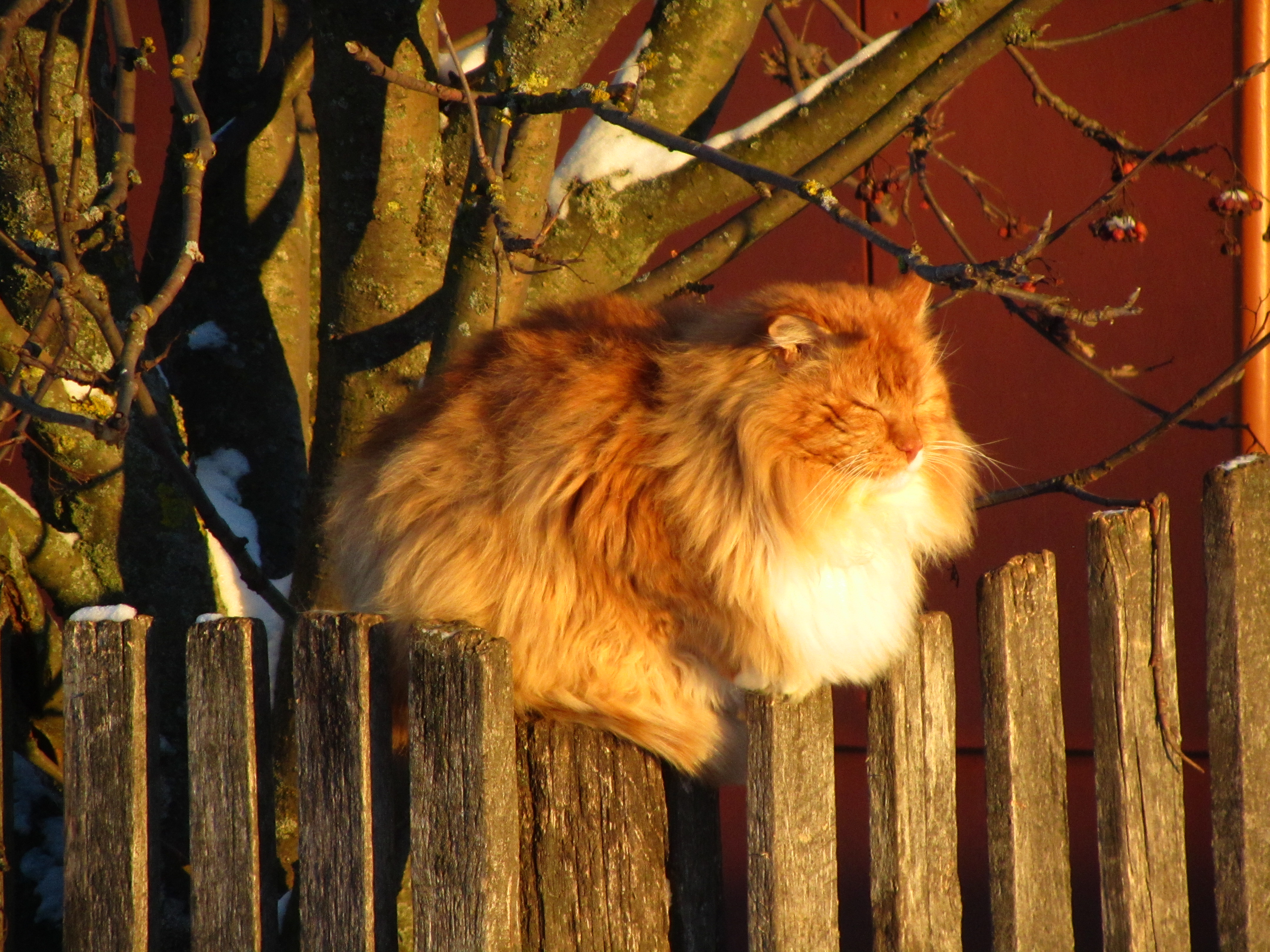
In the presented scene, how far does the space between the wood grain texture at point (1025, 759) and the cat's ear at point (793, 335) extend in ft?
1.45

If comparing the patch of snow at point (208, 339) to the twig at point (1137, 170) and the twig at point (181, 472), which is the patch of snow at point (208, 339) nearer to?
the twig at point (181, 472)

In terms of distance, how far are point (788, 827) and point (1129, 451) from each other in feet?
3.83

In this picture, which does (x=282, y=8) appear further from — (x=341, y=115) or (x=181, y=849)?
(x=181, y=849)

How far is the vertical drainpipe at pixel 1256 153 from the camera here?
12.3 feet

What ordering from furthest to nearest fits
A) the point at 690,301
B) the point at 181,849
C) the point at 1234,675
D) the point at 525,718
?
the point at 181,849, the point at 690,301, the point at 1234,675, the point at 525,718

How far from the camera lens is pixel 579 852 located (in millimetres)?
1716

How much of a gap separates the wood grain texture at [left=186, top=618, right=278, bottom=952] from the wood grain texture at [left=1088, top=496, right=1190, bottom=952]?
4.16ft

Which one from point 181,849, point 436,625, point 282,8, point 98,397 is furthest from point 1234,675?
point 282,8

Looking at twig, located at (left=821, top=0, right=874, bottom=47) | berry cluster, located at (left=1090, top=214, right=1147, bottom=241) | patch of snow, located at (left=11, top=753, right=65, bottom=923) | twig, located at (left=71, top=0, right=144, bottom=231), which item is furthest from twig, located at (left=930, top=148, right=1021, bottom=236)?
patch of snow, located at (left=11, top=753, right=65, bottom=923)

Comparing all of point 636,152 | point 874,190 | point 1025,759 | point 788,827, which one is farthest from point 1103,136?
point 788,827

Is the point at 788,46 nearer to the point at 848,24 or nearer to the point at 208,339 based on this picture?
the point at 848,24

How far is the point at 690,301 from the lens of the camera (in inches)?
86.2

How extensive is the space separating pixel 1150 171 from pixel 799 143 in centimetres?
195

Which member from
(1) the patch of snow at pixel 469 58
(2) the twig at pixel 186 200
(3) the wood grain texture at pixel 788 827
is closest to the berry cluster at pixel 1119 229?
(1) the patch of snow at pixel 469 58
